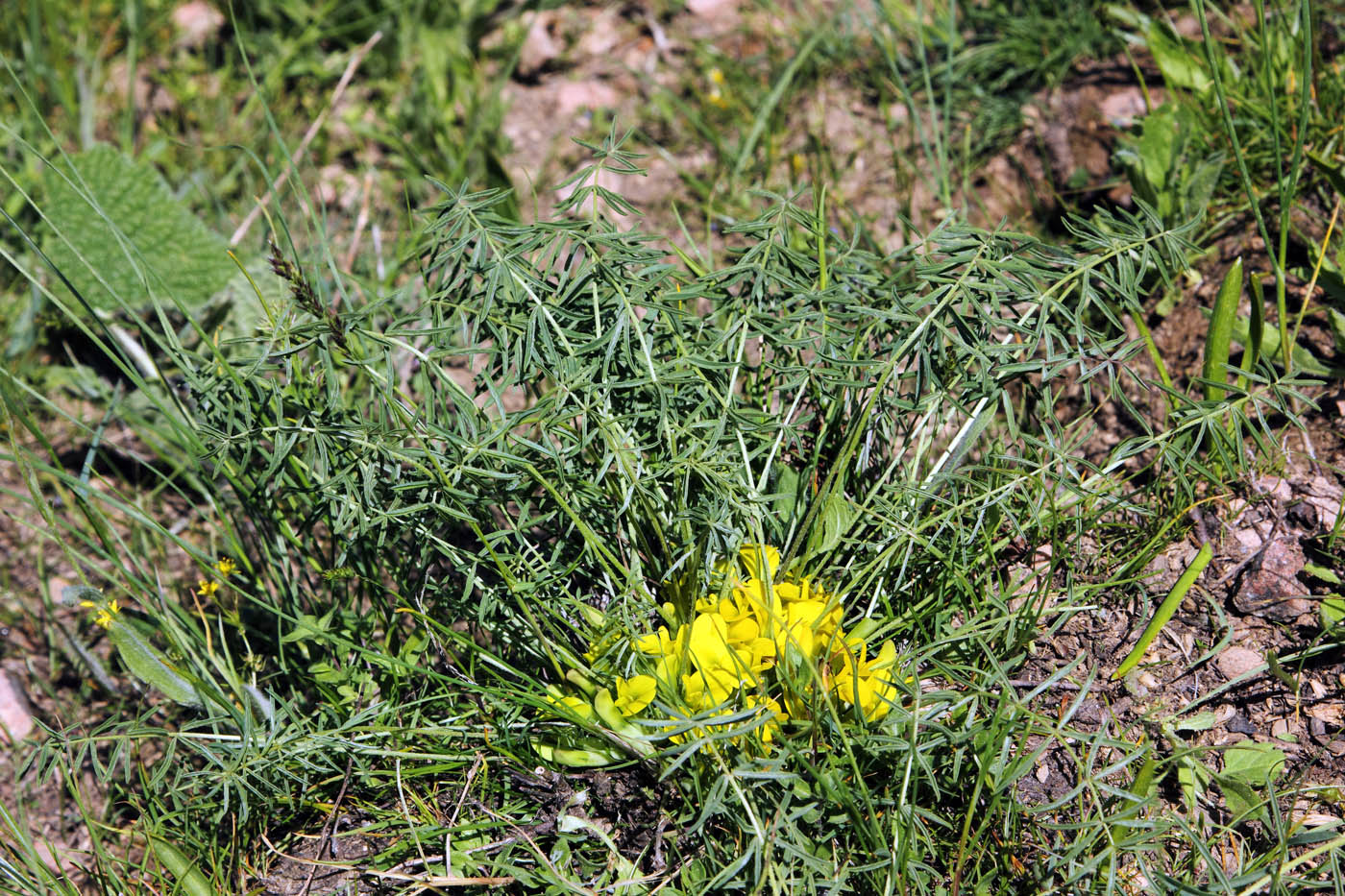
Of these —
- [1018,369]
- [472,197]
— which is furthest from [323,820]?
[1018,369]

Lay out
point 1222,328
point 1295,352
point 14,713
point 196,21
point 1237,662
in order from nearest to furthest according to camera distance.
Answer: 1. point 1237,662
2. point 1222,328
3. point 1295,352
4. point 14,713
5. point 196,21

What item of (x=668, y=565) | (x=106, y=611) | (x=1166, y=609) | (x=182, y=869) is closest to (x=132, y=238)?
(x=106, y=611)

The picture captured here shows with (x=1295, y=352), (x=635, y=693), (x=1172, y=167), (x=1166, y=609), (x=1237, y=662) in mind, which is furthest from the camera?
(x=1172, y=167)

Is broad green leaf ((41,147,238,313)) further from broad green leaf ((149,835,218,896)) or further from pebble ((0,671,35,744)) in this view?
broad green leaf ((149,835,218,896))

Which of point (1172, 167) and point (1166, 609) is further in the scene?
point (1172, 167)

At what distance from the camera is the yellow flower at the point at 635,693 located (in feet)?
5.23

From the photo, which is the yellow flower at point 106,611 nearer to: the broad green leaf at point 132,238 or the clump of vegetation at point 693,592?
the clump of vegetation at point 693,592

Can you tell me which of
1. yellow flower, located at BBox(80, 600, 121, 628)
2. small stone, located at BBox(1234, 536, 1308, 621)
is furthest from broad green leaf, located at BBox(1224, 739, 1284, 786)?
yellow flower, located at BBox(80, 600, 121, 628)

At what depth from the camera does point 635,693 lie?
1600mm

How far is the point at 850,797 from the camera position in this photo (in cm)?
151

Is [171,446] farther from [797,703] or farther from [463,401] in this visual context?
[797,703]

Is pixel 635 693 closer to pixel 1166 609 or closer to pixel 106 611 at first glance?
pixel 1166 609

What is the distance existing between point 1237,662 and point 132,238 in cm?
271

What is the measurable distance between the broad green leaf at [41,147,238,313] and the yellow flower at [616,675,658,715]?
1661 mm
